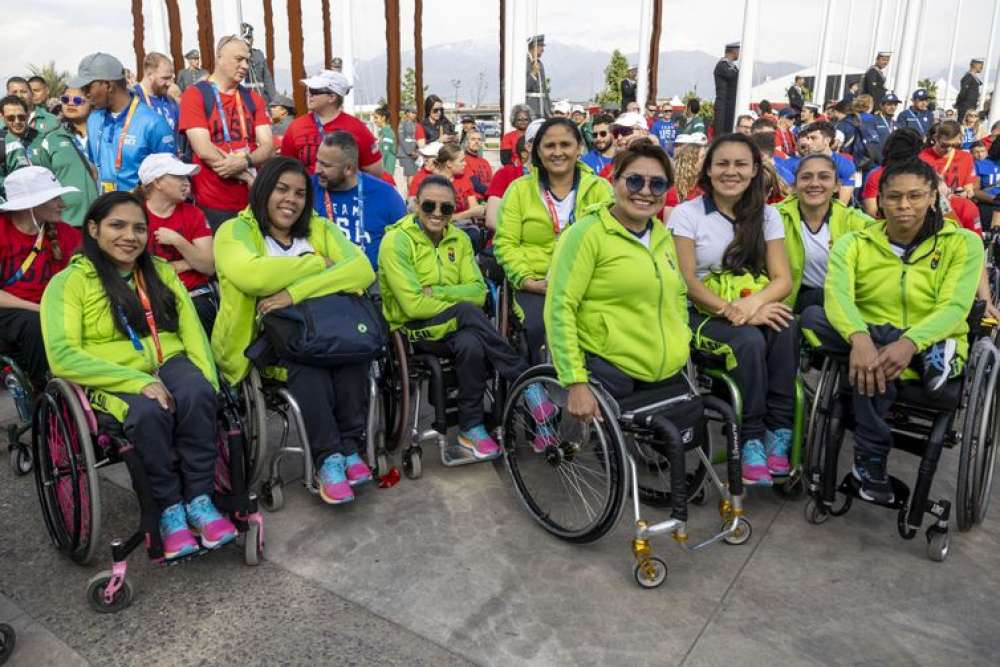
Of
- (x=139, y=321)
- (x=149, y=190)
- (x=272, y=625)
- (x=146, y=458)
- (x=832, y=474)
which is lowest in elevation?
(x=272, y=625)

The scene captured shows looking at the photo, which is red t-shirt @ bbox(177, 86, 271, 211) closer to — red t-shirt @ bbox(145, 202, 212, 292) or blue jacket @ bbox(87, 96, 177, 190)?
blue jacket @ bbox(87, 96, 177, 190)

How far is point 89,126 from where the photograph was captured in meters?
4.17

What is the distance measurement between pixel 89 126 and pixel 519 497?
3203mm

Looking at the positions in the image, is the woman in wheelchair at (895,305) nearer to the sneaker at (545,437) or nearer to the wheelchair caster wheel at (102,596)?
the sneaker at (545,437)

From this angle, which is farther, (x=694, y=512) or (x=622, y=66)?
(x=622, y=66)

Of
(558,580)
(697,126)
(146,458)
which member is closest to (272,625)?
(146,458)

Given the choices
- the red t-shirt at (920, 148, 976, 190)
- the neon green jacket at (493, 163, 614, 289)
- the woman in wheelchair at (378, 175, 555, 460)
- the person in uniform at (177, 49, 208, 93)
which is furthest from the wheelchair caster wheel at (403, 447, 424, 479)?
the person in uniform at (177, 49, 208, 93)

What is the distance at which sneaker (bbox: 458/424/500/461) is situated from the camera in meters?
3.41

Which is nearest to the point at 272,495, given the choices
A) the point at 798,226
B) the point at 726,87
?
the point at 798,226

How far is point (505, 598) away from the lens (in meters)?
2.51

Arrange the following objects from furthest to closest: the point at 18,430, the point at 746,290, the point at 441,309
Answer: the point at 18,430, the point at 441,309, the point at 746,290

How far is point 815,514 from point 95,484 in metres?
2.65

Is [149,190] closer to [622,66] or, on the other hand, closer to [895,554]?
[895,554]

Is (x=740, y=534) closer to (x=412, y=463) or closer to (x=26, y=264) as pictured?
(x=412, y=463)
